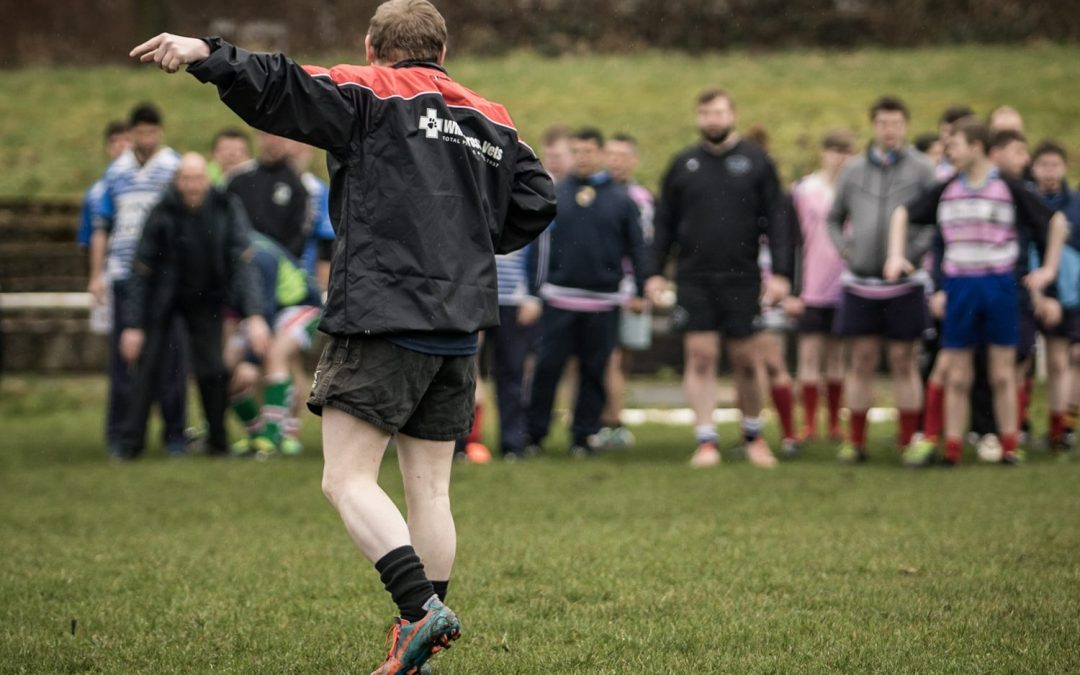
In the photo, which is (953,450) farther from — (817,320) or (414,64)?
(414,64)

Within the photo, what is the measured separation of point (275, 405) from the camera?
11.5 metres

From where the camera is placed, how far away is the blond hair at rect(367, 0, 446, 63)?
491 centimetres

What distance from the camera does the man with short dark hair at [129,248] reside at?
1145 centimetres

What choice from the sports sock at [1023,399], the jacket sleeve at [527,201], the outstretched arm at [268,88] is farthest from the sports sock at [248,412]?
the outstretched arm at [268,88]

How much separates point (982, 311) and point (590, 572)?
471cm

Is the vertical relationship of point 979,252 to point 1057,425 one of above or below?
above

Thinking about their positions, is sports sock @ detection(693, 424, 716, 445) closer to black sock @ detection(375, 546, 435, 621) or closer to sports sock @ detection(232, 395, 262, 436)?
sports sock @ detection(232, 395, 262, 436)

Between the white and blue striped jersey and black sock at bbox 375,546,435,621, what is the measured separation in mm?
7311

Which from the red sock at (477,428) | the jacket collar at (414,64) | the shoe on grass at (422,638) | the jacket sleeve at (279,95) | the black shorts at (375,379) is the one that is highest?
the jacket collar at (414,64)

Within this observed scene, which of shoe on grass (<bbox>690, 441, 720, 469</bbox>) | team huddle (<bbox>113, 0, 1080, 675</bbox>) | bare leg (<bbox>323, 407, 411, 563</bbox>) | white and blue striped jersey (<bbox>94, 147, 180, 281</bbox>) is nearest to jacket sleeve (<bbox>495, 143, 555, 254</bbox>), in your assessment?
bare leg (<bbox>323, 407, 411, 563</bbox>)

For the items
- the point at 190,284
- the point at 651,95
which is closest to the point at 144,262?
the point at 190,284

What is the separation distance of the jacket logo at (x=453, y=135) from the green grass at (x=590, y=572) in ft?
5.40

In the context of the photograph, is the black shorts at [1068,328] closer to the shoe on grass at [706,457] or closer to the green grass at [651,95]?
the shoe on grass at [706,457]

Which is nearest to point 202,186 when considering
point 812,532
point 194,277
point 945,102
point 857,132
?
point 194,277
